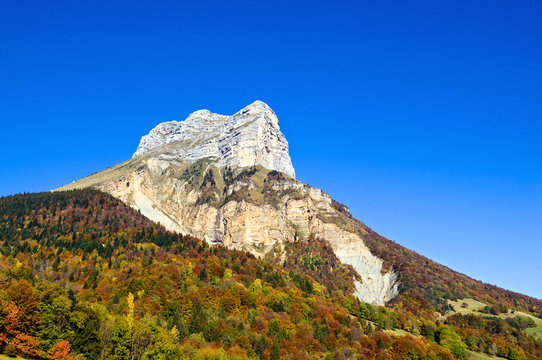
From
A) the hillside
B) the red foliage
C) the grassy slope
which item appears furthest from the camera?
the grassy slope

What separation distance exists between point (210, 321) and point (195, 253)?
4912cm

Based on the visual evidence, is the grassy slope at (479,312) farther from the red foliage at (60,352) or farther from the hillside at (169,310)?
the red foliage at (60,352)

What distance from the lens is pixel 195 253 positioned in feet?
460

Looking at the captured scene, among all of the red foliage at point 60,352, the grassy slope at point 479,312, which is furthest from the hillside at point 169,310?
the grassy slope at point 479,312

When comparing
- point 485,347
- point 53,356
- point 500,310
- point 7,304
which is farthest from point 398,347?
point 500,310

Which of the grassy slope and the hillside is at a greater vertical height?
the grassy slope

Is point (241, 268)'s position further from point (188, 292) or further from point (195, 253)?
point (188, 292)

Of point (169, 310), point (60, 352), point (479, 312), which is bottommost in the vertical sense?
point (60, 352)

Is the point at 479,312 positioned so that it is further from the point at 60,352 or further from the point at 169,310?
the point at 60,352

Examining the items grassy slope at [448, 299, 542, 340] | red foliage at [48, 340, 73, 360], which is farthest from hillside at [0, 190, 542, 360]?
grassy slope at [448, 299, 542, 340]

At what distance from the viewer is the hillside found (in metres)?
65.1

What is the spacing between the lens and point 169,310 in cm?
9650

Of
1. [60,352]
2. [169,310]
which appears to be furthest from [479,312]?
[60,352]

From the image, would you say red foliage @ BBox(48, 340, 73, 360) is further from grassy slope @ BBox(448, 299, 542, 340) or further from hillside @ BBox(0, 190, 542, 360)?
grassy slope @ BBox(448, 299, 542, 340)
